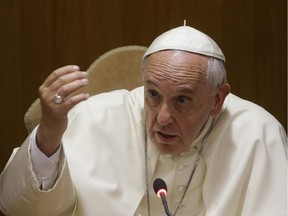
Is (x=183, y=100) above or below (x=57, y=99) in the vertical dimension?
below

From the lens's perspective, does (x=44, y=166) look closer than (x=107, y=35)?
Yes

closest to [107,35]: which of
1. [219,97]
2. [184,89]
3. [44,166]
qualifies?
[219,97]

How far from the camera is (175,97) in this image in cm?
207

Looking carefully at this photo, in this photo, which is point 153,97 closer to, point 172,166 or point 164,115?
point 164,115

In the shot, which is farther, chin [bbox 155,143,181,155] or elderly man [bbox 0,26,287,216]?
chin [bbox 155,143,181,155]

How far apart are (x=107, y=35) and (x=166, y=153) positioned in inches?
58.3

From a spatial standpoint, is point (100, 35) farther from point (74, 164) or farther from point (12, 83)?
point (74, 164)

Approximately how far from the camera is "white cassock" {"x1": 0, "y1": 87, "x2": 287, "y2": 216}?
2146 millimetres

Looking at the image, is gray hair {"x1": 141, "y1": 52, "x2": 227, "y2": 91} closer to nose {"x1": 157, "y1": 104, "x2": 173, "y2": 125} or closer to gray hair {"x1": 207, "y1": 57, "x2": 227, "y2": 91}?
gray hair {"x1": 207, "y1": 57, "x2": 227, "y2": 91}

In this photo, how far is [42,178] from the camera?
6.36 feet

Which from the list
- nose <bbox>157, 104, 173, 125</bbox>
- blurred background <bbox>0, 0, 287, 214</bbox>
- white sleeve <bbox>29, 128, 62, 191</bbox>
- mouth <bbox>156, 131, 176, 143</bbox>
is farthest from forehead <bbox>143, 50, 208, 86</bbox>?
blurred background <bbox>0, 0, 287, 214</bbox>

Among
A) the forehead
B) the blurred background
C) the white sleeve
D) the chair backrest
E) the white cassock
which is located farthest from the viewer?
the blurred background

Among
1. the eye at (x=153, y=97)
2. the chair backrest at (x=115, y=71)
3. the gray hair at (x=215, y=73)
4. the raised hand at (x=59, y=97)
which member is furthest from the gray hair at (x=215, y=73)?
the chair backrest at (x=115, y=71)

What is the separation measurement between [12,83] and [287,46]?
1.88 meters
